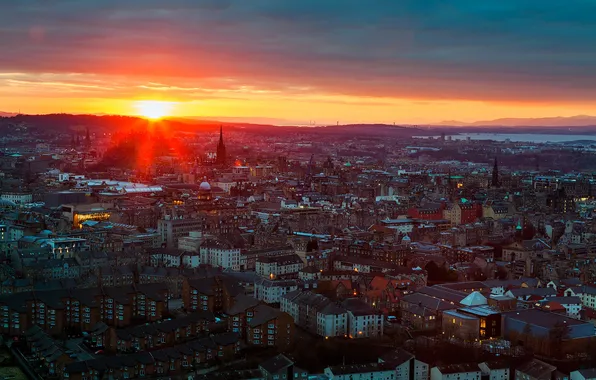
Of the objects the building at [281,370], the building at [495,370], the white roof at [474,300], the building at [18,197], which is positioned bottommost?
the building at [495,370]

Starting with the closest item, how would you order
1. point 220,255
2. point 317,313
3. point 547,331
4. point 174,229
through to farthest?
point 547,331 < point 317,313 < point 220,255 < point 174,229

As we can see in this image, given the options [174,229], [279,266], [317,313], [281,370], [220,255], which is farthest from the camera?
[174,229]

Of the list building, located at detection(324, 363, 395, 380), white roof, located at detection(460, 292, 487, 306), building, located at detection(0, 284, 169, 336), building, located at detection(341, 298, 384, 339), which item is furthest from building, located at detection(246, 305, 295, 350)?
white roof, located at detection(460, 292, 487, 306)

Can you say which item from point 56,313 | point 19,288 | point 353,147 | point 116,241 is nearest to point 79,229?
point 116,241

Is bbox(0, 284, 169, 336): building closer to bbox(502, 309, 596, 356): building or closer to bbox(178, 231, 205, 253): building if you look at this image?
bbox(178, 231, 205, 253): building

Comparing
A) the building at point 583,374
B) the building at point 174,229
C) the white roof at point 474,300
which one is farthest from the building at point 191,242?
the building at point 583,374

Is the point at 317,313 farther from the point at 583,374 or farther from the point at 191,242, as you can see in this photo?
the point at 191,242

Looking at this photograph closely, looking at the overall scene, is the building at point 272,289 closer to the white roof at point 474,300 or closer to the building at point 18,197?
the white roof at point 474,300

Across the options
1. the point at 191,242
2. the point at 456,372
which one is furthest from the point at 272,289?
the point at 191,242

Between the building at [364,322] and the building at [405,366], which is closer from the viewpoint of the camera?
the building at [405,366]

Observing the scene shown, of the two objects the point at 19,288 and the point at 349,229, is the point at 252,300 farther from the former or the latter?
the point at 349,229

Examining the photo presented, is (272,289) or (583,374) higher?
(272,289)
